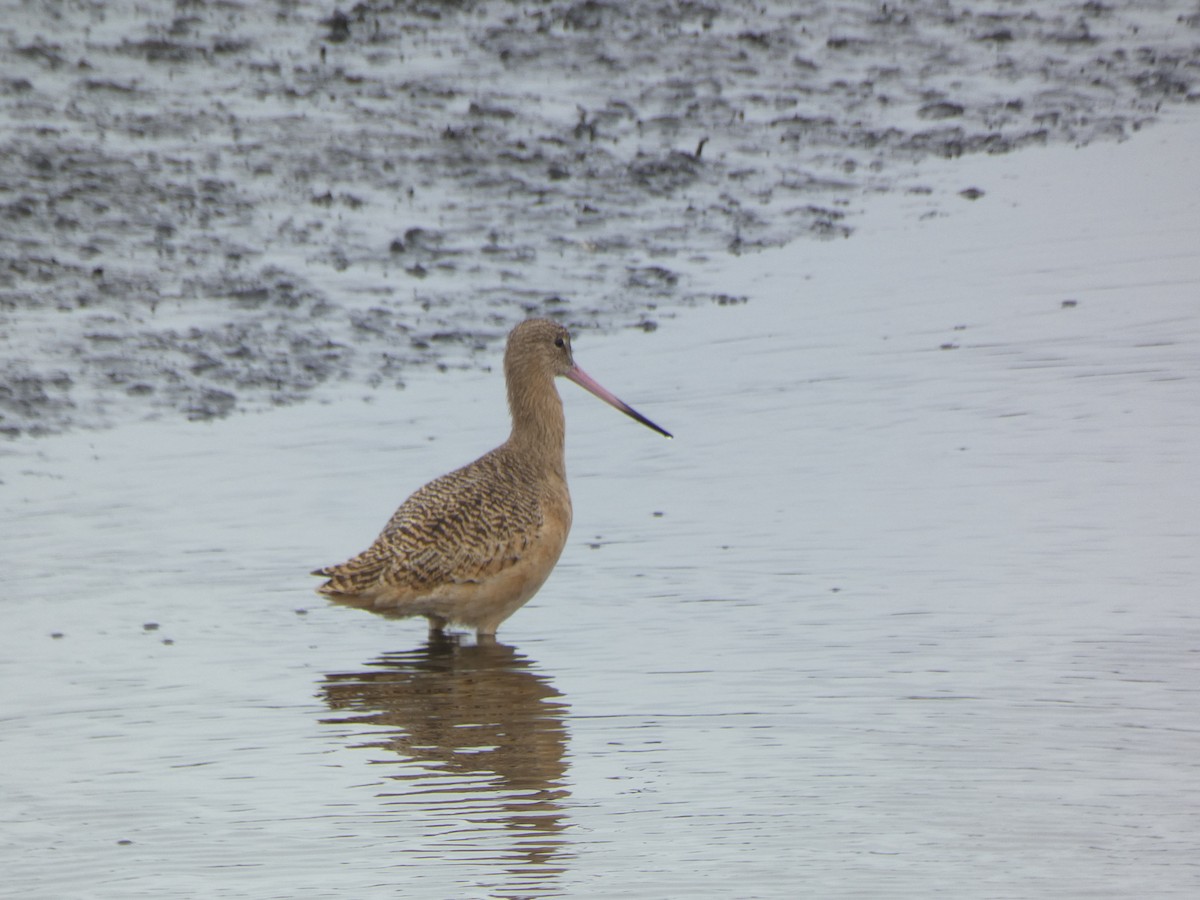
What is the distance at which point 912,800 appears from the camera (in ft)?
18.1

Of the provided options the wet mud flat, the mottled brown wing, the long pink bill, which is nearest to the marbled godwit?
the mottled brown wing

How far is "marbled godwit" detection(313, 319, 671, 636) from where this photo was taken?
23.1 feet

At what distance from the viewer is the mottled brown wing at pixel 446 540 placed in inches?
277

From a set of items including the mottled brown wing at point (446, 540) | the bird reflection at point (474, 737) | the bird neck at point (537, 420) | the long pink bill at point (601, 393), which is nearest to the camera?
the bird reflection at point (474, 737)

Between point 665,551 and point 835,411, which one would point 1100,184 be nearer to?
point 835,411

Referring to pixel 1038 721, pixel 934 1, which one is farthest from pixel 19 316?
pixel 934 1

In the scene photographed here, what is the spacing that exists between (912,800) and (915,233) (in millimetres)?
6282

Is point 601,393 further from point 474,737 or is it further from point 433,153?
point 433,153

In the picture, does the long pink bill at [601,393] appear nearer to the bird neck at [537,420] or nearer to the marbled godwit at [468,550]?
the bird neck at [537,420]

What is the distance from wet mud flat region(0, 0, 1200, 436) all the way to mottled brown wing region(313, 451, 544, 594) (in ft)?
6.92

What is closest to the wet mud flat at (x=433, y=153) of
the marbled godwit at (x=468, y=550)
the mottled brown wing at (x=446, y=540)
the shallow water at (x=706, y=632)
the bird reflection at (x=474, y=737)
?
the shallow water at (x=706, y=632)

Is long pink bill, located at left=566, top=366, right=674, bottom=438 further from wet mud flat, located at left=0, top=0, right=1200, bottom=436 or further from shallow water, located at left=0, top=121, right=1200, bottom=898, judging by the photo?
wet mud flat, located at left=0, top=0, right=1200, bottom=436

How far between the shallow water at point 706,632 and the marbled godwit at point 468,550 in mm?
164

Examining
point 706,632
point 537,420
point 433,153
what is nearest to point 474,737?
point 706,632
